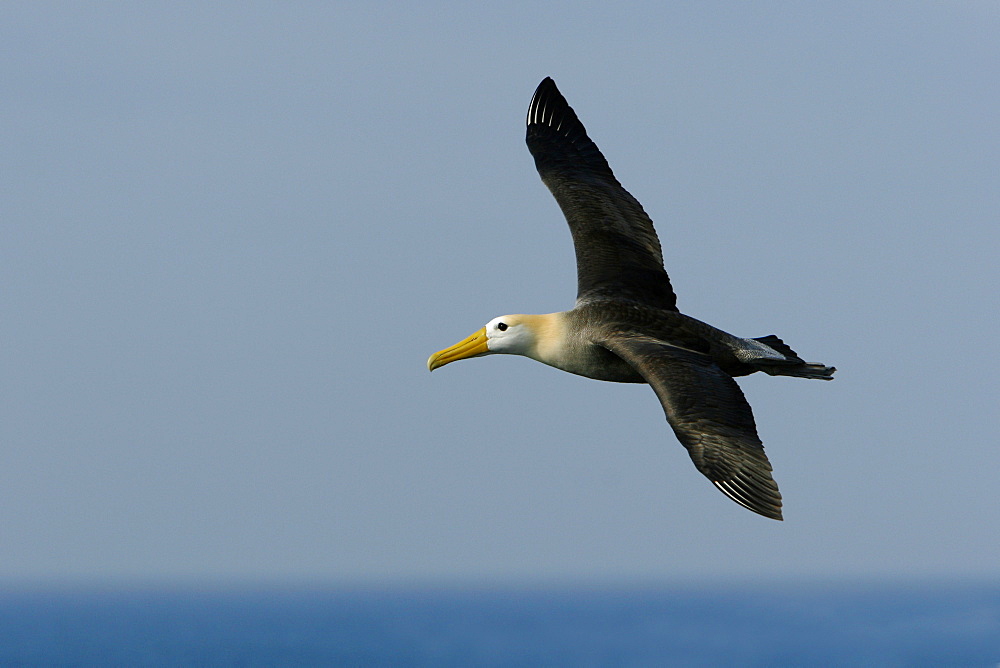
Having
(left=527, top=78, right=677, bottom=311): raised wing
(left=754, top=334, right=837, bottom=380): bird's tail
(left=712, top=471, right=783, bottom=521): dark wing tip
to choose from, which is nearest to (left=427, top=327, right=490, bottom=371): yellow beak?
(left=527, top=78, right=677, bottom=311): raised wing

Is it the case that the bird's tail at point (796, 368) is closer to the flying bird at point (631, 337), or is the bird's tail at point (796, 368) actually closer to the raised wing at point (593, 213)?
the flying bird at point (631, 337)

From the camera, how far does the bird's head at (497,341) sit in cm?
1564

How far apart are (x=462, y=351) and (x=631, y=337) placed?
258cm

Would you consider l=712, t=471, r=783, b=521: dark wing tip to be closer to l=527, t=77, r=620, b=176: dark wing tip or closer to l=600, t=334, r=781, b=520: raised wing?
l=600, t=334, r=781, b=520: raised wing

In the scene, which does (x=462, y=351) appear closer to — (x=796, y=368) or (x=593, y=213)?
(x=593, y=213)

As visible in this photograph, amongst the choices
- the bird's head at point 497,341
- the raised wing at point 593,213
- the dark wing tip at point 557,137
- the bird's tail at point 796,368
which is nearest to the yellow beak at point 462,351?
the bird's head at point 497,341

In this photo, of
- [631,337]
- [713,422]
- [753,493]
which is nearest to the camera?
[753,493]

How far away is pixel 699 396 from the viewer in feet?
41.9

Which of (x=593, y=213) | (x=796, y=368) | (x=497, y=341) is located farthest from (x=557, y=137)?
(x=796, y=368)

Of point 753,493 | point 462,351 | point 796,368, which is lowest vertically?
point 753,493

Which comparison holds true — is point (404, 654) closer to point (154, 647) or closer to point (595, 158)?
point (154, 647)

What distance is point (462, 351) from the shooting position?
16188 mm

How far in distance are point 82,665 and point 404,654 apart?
4527 centimetres

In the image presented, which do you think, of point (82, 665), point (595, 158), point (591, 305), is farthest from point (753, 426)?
point (82, 665)
